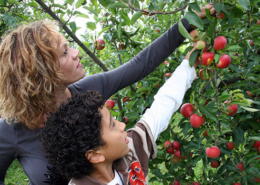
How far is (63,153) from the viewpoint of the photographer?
817 millimetres

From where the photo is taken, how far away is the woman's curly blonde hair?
0.96m

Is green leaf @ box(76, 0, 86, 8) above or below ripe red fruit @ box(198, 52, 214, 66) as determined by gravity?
above

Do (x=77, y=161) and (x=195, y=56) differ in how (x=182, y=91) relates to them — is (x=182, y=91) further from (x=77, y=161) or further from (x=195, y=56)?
(x=77, y=161)

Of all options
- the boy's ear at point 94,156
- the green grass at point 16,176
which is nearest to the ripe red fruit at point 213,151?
the boy's ear at point 94,156

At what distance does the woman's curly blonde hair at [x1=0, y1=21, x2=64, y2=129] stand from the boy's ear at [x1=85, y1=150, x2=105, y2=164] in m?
0.28

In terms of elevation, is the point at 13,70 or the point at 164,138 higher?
the point at 13,70

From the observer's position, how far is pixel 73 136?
2.67 feet

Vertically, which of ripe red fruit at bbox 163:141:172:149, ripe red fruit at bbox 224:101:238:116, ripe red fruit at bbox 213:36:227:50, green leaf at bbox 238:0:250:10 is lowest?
ripe red fruit at bbox 163:141:172:149

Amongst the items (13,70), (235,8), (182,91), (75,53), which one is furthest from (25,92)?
(235,8)

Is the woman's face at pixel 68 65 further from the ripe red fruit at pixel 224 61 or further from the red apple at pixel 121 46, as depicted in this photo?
the red apple at pixel 121 46

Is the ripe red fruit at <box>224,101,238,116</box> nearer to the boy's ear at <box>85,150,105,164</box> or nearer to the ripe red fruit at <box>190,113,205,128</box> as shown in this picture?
the ripe red fruit at <box>190,113,205,128</box>

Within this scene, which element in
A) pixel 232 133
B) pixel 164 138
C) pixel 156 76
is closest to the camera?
pixel 232 133

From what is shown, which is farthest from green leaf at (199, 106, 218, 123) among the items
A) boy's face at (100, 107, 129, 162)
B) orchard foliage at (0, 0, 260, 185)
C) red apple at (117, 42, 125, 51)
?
red apple at (117, 42, 125, 51)

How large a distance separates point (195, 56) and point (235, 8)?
0.86 feet
